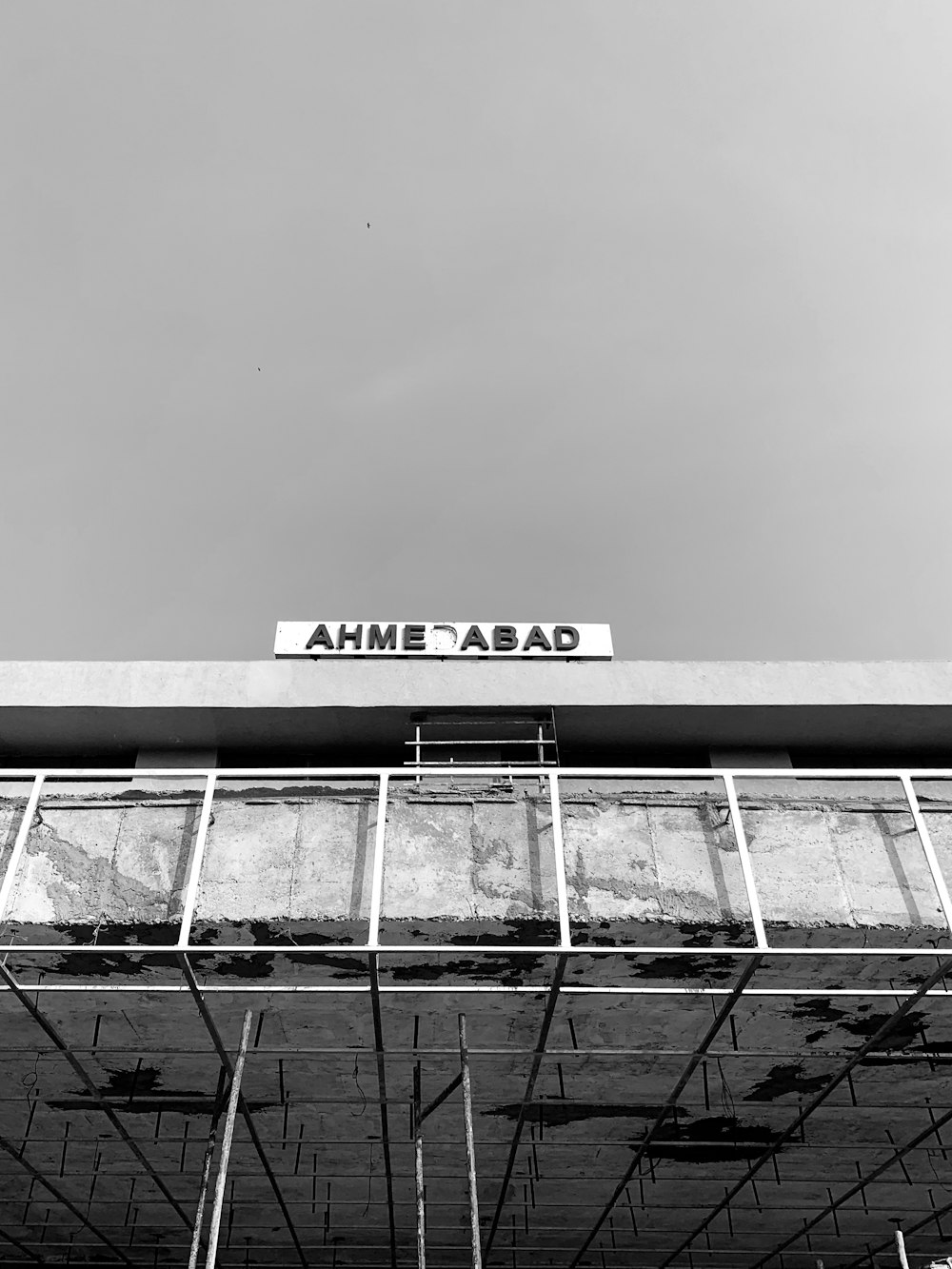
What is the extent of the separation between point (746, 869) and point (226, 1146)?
13.8 feet

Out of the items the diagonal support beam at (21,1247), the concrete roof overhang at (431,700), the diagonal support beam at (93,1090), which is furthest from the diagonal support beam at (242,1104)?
the concrete roof overhang at (431,700)

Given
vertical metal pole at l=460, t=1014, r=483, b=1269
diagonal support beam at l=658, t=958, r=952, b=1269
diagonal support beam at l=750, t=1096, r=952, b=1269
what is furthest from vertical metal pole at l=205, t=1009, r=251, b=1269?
diagonal support beam at l=750, t=1096, r=952, b=1269

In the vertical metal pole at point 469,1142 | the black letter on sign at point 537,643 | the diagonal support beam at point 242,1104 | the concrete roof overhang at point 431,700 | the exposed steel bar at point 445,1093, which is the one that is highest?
the black letter on sign at point 537,643

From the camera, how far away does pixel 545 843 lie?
7.34 m

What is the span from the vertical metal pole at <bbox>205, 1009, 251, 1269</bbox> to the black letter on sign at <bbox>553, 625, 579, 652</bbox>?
966 cm

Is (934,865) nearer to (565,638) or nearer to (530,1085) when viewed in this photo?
(530,1085)

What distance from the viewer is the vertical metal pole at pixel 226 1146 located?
6.17m

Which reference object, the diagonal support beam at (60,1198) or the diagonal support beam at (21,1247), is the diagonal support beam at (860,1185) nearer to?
the diagonal support beam at (60,1198)

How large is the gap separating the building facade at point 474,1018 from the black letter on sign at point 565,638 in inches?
153

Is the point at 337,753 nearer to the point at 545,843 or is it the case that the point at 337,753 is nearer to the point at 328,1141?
the point at 328,1141

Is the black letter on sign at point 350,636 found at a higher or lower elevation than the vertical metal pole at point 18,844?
higher

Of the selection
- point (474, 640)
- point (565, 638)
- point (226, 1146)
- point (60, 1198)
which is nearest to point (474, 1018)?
point (226, 1146)

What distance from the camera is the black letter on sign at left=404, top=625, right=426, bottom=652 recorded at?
16.5 m

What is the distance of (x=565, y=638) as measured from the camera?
16641mm
